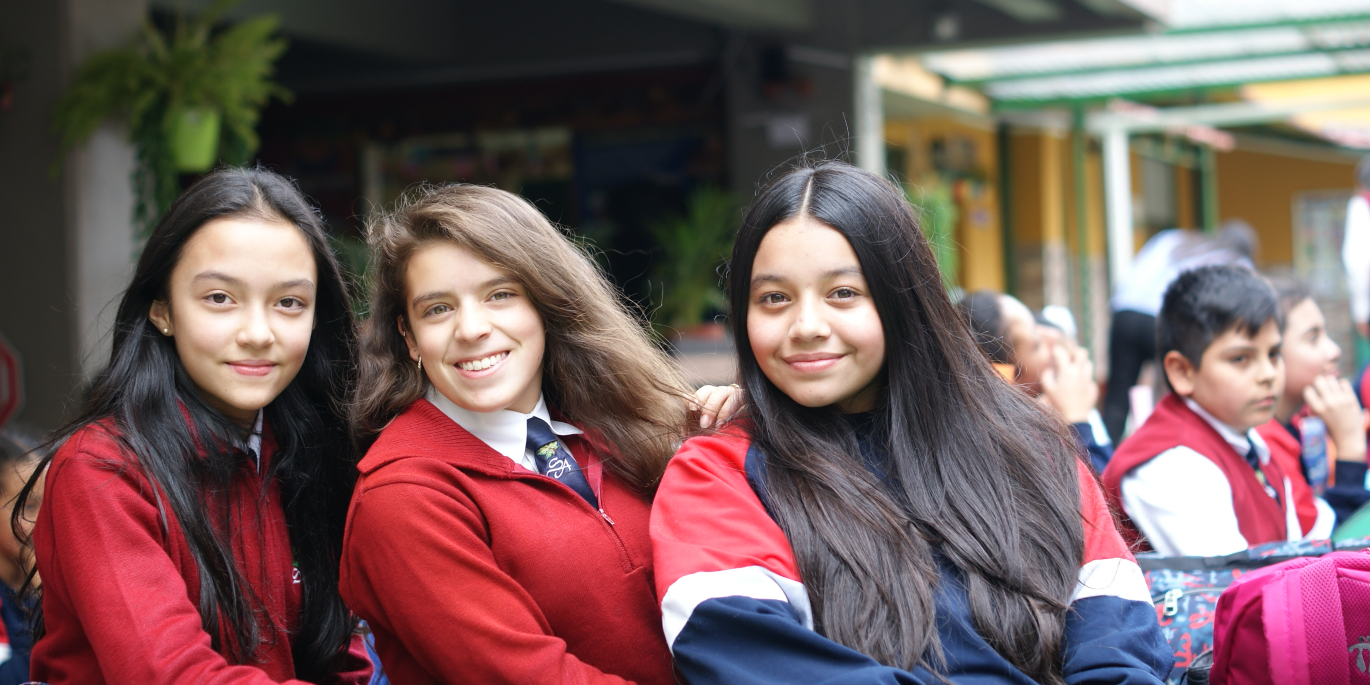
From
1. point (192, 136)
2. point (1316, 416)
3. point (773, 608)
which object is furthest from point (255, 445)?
point (192, 136)

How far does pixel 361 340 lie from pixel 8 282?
357cm

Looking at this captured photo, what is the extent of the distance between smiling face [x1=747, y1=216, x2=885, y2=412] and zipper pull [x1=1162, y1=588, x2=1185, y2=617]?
750mm

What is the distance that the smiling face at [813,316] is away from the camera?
1706 millimetres

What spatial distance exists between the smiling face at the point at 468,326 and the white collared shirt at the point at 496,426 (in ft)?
0.07

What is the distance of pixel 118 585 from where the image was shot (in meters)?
1.57

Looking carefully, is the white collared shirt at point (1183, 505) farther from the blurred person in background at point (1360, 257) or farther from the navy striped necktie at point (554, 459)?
the blurred person in background at point (1360, 257)

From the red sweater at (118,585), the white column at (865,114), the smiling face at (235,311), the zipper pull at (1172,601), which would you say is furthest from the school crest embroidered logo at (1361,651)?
the white column at (865,114)

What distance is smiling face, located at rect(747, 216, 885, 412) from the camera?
67.2 inches

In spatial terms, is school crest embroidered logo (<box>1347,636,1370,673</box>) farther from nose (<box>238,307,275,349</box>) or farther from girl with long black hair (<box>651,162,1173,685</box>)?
nose (<box>238,307,275,349</box>)

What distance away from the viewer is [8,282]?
15.4 ft

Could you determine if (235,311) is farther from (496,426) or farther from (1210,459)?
(1210,459)

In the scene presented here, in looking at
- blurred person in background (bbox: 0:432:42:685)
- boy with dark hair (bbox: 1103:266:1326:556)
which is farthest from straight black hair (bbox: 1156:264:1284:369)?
blurred person in background (bbox: 0:432:42:685)

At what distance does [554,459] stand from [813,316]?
19.8 inches

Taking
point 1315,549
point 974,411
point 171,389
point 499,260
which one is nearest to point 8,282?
point 171,389
